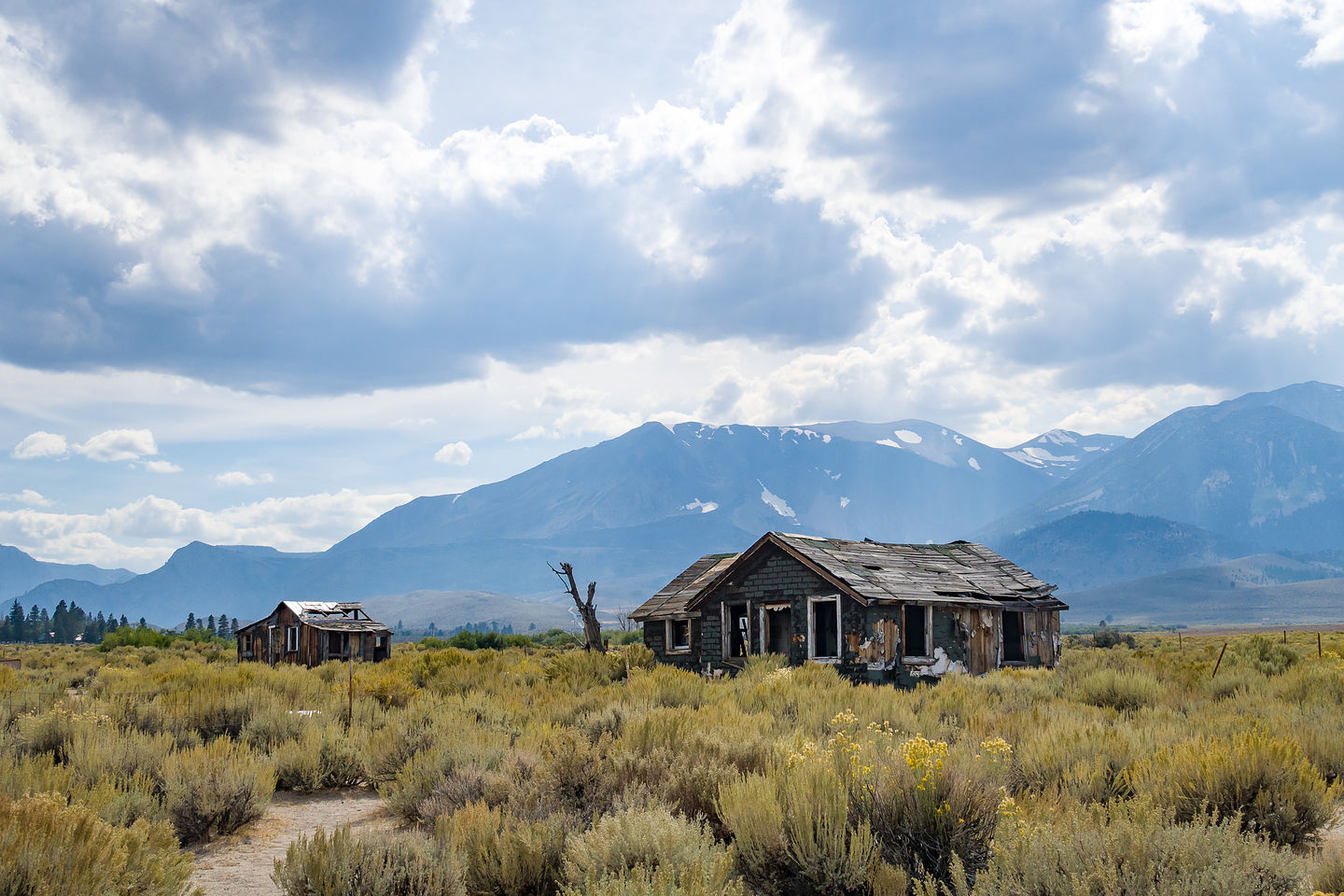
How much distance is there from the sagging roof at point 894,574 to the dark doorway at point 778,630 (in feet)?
5.88

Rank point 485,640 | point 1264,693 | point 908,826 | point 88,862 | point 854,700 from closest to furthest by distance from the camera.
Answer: point 88,862
point 908,826
point 854,700
point 1264,693
point 485,640

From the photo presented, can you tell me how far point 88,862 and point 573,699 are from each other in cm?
1001

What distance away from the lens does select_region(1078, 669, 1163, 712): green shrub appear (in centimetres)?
1524

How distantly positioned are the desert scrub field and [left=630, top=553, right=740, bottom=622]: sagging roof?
46.0ft

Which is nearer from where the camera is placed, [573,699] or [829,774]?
[829,774]

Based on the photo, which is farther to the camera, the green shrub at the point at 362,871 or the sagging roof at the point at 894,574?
the sagging roof at the point at 894,574

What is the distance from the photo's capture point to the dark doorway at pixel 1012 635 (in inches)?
1117

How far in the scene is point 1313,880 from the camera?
5.91m

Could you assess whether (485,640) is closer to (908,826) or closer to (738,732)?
(738,732)

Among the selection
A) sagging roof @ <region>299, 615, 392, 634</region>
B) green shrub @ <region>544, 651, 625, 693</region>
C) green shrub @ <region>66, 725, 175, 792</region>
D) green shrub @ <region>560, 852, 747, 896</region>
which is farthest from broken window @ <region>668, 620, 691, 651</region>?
green shrub @ <region>560, 852, 747, 896</region>

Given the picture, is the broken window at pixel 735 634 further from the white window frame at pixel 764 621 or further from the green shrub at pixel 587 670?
the green shrub at pixel 587 670

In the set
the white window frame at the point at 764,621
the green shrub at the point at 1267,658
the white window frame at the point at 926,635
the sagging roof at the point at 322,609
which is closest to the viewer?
the green shrub at the point at 1267,658

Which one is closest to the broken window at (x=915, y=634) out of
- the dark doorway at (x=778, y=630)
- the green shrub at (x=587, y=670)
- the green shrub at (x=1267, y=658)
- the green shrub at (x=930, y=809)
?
the dark doorway at (x=778, y=630)

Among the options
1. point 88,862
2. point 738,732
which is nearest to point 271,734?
point 738,732
